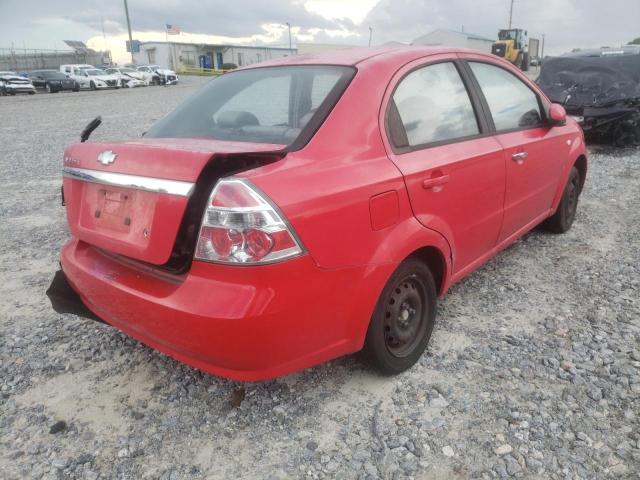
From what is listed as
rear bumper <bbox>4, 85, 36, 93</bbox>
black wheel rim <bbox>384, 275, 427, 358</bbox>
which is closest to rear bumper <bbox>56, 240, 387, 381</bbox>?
black wheel rim <bbox>384, 275, 427, 358</bbox>

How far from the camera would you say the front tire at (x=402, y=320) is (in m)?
2.36

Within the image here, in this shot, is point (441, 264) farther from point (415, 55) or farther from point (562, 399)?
point (415, 55)

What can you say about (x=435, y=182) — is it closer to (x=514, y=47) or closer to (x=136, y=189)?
(x=136, y=189)

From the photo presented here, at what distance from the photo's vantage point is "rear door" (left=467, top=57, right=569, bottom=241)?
321 cm

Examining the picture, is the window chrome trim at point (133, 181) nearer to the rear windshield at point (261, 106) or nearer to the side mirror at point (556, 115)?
the rear windshield at point (261, 106)

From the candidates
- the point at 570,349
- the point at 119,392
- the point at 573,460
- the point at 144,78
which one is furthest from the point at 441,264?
the point at 144,78

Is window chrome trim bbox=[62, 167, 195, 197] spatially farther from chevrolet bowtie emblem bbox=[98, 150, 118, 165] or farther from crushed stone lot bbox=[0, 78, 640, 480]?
crushed stone lot bbox=[0, 78, 640, 480]

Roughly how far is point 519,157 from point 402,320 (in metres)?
1.46

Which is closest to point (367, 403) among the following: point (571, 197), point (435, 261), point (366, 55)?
point (435, 261)

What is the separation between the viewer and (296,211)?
1.91 meters

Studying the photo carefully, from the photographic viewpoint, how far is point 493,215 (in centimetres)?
313

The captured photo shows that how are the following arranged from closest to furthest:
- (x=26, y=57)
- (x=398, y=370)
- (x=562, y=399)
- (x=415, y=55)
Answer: (x=562, y=399) → (x=398, y=370) → (x=415, y=55) → (x=26, y=57)

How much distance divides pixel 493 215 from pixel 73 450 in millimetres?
2563

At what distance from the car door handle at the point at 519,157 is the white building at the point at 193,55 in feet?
198
